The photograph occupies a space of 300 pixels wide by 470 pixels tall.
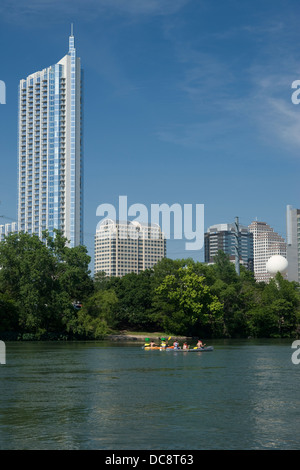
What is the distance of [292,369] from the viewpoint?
56.7 meters

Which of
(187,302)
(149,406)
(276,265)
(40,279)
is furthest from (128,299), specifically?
(149,406)

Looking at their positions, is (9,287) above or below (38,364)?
above

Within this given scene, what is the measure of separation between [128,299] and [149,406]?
10700 cm

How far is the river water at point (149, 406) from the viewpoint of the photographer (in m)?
25.7

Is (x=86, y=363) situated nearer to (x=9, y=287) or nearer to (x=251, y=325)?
(x=9, y=287)

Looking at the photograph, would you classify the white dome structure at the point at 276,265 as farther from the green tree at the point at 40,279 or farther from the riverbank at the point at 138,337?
the green tree at the point at 40,279

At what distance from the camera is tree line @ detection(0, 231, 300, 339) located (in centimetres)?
11338

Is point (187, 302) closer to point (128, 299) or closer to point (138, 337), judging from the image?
point (138, 337)

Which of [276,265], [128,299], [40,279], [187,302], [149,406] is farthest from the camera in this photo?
[276,265]

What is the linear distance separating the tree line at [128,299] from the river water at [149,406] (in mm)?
54130

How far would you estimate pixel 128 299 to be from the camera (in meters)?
141

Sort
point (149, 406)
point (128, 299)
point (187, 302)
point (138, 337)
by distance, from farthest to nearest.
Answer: point (128, 299), point (187, 302), point (138, 337), point (149, 406)
